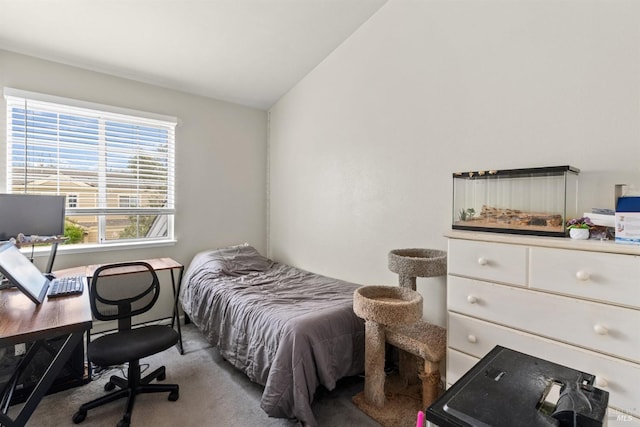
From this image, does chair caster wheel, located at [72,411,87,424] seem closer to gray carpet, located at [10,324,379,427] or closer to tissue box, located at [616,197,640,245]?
gray carpet, located at [10,324,379,427]

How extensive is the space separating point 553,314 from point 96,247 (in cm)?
358

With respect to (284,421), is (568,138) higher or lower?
higher

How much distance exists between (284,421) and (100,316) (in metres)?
1.38

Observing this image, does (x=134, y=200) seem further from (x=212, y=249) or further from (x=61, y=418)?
(x=61, y=418)

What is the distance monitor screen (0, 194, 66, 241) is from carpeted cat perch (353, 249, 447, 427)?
7.75ft

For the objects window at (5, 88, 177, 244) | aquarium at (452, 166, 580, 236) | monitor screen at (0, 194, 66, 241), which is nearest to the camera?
aquarium at (452, 166, 580, 236)

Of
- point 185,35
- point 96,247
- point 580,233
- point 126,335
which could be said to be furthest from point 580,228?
point 96,247

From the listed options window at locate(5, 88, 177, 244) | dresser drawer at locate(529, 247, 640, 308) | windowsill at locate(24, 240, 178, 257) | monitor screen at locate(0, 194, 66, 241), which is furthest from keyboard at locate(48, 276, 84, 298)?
dresser drawer at locate(529, 247, 640, 308)

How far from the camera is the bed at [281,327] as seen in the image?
1807 mm

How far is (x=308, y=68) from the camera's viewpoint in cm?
340

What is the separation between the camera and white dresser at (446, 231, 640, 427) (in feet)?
4.01

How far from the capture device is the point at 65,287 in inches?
76.7

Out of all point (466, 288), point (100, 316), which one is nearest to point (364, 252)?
point (466, 288)

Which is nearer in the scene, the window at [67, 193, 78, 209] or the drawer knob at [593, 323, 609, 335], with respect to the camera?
the drawer knob at [593, 323, 609, 335]
